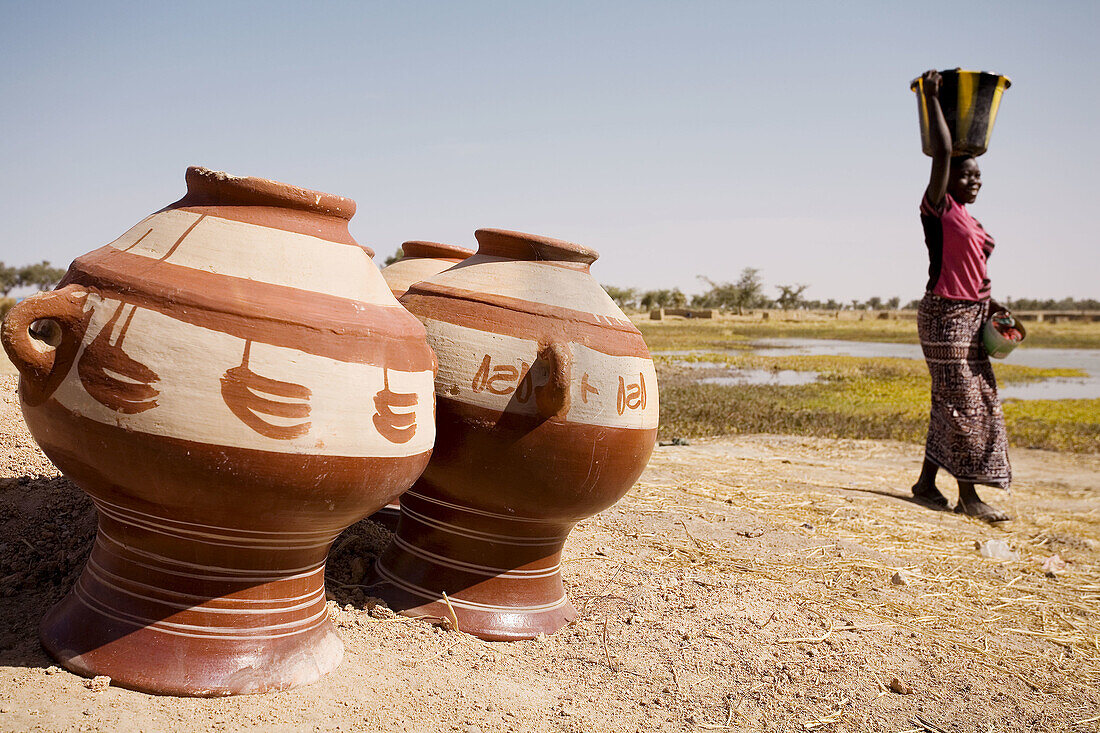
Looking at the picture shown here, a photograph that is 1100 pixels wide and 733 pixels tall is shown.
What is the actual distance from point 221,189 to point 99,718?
1.53 m

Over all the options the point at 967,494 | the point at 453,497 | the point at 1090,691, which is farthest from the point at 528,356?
the point at 967,494

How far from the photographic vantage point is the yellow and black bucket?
6320 mm

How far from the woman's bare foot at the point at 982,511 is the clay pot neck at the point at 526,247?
4.42m

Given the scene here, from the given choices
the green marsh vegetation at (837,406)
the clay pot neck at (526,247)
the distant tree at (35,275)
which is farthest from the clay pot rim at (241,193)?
the distant tree at (35,275)

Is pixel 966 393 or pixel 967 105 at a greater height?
pixel 967 105

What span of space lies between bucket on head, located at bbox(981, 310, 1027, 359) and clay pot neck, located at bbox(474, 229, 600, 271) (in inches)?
→ 163

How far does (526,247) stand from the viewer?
3639 mm

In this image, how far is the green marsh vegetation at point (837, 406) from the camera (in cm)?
1070

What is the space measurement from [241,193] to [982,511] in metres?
5.84

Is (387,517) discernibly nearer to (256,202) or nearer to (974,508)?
(256,202)

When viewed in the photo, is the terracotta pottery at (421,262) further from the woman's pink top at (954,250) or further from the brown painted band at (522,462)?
the woman's pink top at (954,250)

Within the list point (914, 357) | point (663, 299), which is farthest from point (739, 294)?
point (914, 357)

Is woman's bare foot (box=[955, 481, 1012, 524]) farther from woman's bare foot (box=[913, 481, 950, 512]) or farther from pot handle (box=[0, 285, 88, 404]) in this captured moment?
pot handle (box=[0, 285, 88, 404])

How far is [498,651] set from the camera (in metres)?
3.38
